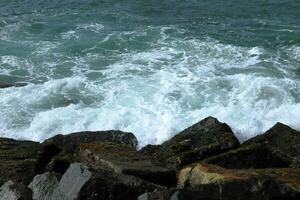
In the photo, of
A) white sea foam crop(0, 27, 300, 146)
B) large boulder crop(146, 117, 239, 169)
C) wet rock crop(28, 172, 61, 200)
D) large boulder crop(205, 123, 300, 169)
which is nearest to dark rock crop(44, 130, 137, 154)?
large boulder crop(146, 117, 239, 169)

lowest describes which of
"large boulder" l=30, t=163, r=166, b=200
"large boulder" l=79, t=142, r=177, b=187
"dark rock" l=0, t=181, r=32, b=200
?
"large boulder" l=79, t=142, r=177, b=187

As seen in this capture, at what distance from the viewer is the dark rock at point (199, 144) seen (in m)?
9.52

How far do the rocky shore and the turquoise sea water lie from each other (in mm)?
1992

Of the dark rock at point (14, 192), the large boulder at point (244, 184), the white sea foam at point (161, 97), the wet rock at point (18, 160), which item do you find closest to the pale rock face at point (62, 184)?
the dark rock at point (14, 192)

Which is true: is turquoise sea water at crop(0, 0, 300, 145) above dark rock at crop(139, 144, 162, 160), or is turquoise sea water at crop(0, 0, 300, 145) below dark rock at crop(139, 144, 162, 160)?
below

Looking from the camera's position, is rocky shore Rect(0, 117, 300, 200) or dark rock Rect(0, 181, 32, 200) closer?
rocky shore Rect(0, 117, 300, 200)

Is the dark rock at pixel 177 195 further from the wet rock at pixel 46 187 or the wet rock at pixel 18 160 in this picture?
the wet rock at pixel 18 160

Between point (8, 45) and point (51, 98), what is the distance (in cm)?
539

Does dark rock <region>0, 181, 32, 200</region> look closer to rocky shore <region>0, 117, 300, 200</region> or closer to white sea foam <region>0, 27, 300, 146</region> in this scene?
rocky shore <region>0, 117, 300, 200</region>

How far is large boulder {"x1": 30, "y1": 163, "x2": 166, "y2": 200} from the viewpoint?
23.7ft

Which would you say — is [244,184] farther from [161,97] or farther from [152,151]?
[161,97]

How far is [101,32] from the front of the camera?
65.5ft

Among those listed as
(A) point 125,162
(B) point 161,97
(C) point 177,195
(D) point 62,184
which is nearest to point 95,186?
(D) point 62,184

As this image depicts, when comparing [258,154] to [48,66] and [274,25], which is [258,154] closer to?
[48,66]
